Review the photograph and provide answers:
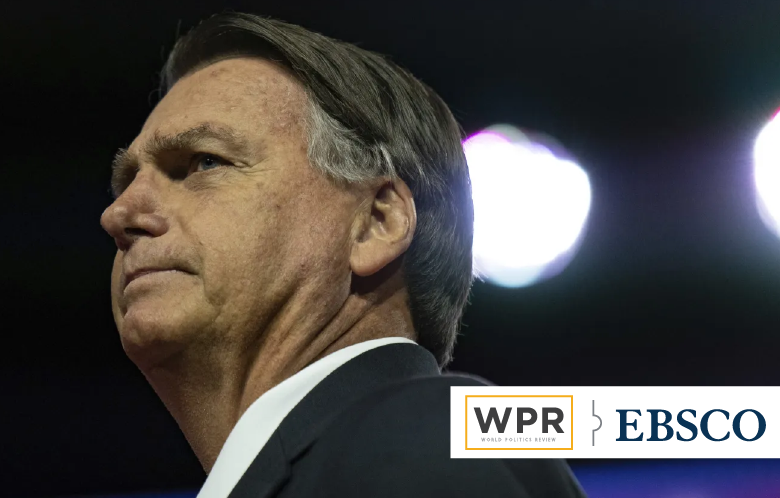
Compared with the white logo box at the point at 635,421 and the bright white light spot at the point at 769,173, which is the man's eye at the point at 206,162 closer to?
the white logo box at the point at 635,421

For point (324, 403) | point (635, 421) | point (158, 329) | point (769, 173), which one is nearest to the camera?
point (324, 403)

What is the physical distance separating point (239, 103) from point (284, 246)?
313 millimetres

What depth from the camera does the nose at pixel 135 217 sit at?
1.57m

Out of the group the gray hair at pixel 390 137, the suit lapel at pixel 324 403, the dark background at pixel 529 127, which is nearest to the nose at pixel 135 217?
the gray hair at pixel 390 137

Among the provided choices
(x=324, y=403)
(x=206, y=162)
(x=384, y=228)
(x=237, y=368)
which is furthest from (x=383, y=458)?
(x=206, y=162)

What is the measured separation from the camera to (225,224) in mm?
1526

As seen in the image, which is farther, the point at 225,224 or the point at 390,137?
the point at 390,137

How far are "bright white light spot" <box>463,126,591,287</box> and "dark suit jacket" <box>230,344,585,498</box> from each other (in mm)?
1586

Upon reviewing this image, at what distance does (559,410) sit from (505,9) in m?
1.42

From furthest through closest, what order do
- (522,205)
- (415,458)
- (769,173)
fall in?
1. (522,205)
2. (769,173)
3. (415,458)

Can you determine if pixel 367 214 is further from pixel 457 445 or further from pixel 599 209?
pixel 599 209

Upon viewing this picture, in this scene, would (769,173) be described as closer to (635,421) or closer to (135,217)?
(635,421)

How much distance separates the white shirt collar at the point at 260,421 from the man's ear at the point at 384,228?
0.21 metres

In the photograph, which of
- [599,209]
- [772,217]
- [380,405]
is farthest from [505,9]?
[380,405]
